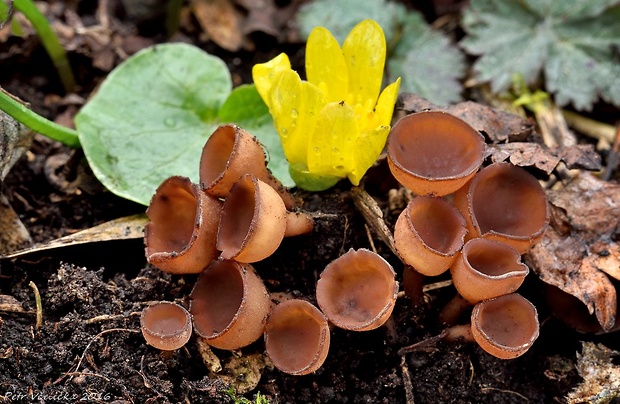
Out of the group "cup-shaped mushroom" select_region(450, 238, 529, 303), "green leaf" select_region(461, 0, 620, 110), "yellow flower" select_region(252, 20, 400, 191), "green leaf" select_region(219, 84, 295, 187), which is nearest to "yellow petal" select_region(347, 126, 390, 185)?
"yellow flower" select_region(252, 20, 400, 191)

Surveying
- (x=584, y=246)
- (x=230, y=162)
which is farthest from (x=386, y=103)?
(x=584, y=246)

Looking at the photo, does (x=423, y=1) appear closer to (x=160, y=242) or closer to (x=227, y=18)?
(x=227, y=18)

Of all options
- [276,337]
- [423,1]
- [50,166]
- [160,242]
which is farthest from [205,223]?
[423,1]

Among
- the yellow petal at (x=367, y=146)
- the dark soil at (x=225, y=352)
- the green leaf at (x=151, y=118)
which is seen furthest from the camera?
the green leaf at (x=151, y=118)

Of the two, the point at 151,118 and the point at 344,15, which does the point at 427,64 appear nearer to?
the point at 344,15

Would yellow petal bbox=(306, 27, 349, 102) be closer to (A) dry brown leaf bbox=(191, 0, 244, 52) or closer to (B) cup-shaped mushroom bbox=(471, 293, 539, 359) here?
(B) cup-shaped mushroom bbox=(471, 293, 539, 359)

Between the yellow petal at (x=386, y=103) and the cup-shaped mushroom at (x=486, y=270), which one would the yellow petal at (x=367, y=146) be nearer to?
the yellow petal at (x=386, y=103)

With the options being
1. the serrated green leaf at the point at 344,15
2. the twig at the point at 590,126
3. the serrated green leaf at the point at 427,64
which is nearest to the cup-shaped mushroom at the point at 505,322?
the serrated green leaf at the point at 427,64
